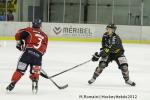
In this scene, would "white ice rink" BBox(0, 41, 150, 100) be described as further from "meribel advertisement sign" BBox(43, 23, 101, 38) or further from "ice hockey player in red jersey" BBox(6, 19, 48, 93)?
"meribel advertisement sign" BBox(43, 23, 101, 38)

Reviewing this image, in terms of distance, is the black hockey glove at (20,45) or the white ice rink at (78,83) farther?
the black hockey glove at (20,45)

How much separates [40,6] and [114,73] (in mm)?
15218

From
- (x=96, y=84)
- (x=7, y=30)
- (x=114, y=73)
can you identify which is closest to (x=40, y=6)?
(x=7, y=30)

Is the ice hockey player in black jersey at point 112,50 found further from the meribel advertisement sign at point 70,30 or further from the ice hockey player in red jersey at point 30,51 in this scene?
the meribel advertisement sign at point 70,30

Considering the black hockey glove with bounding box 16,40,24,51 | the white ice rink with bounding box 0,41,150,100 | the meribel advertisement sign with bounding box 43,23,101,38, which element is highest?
the black hockey glove with bounding box 16,40,24,51

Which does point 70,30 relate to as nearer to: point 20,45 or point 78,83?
point 78,83

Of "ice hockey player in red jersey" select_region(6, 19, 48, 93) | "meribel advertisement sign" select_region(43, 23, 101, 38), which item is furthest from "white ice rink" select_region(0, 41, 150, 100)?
"meribel advertisement sign" select_region(43, 23, 101, 38)

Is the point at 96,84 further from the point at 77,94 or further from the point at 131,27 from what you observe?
the point at 131,27

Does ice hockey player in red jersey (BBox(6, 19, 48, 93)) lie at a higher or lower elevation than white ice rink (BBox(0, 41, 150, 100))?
higher

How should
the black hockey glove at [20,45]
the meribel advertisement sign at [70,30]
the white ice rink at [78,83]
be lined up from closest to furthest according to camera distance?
1. the white ice rink at [78,83]
2. the black hockey glove at [20,45]
3. the meribel advertisement sign at [70,30]

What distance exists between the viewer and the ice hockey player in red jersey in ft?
23.8

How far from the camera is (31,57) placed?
23.9 feet

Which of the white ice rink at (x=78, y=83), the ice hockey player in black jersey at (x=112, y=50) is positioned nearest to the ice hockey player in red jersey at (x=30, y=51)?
the white ice rink at (x=78, y=83)

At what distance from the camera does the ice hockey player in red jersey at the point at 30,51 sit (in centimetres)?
725
